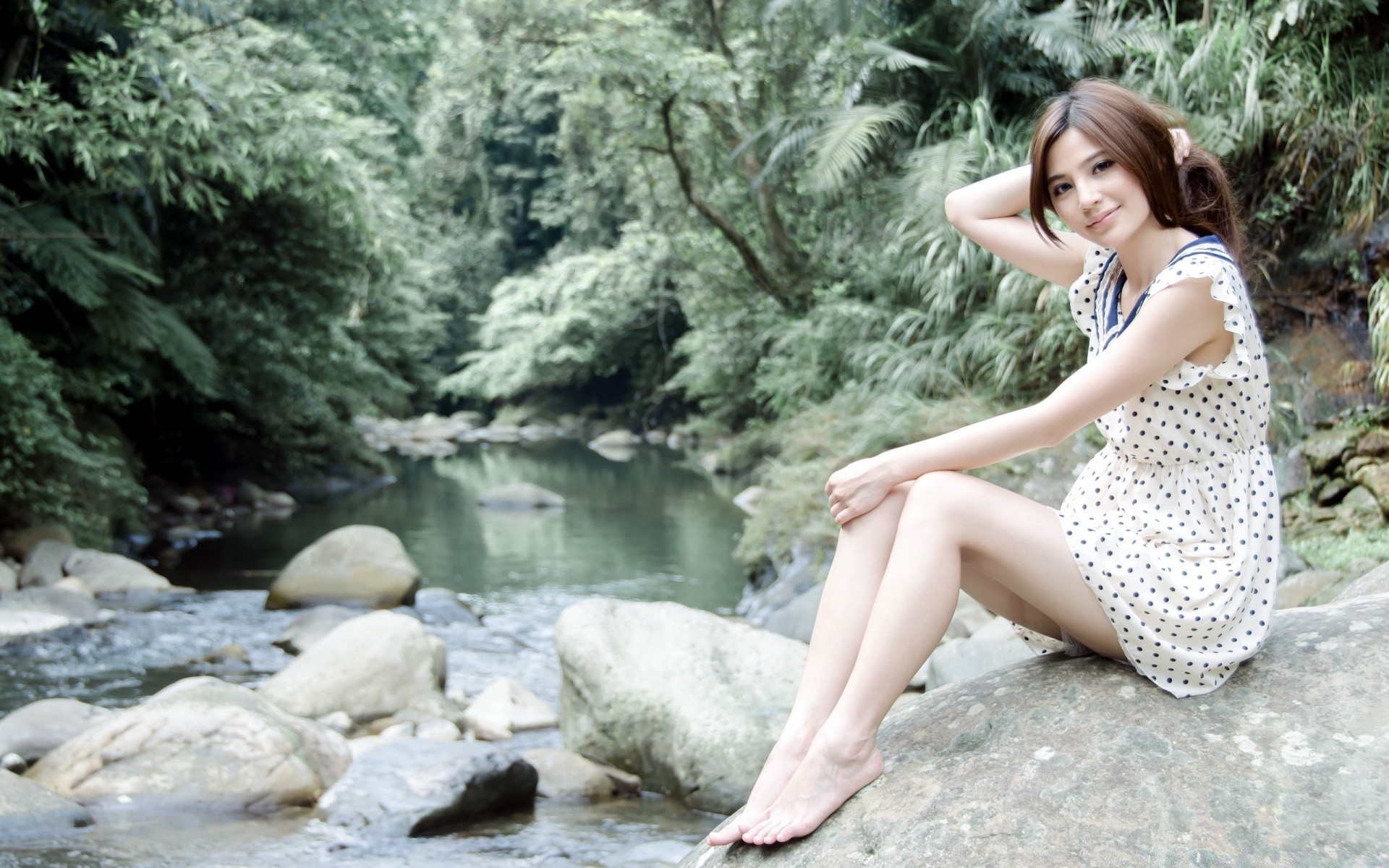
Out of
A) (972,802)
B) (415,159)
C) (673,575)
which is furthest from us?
(415,159)

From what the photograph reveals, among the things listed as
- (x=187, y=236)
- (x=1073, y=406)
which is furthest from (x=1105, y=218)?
(x=187, y=236)

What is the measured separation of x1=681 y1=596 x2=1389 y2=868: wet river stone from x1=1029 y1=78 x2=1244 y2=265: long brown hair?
2.72 ft

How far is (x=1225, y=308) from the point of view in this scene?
82.4 inches

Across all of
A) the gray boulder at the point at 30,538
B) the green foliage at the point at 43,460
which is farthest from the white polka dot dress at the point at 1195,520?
the gray boulder at the point at 30,538

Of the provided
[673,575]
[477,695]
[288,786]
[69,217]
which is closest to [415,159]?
[69,217]

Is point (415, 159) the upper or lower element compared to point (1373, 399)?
upper

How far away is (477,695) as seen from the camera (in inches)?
239

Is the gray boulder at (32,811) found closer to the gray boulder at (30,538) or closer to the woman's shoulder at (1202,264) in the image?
the woman's shoulder at (1202,264)

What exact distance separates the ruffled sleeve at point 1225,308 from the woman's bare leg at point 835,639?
56 cm

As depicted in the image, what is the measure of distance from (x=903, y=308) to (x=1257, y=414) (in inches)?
347

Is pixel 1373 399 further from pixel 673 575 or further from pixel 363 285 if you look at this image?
pixel 363 285

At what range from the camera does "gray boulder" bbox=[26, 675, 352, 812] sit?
4.20 meters

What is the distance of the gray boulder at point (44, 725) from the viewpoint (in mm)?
4670

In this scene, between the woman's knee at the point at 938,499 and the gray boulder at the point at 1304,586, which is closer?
the woman's knee at the point at 938,499
